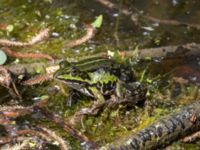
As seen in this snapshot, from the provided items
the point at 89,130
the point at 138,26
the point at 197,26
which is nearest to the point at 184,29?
the point at 197,26

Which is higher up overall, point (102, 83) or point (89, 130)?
point (102, 83)

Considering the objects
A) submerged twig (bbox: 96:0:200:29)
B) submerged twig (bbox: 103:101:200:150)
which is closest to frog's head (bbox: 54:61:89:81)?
submerged twig (bbox: 103:101:200:150)

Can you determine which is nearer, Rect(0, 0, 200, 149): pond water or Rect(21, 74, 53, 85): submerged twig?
Rect(0, 0, 200, 149): pond water

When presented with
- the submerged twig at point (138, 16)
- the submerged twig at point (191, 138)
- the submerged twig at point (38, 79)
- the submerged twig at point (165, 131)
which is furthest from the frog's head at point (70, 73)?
the submerged twig at point (138, 16)

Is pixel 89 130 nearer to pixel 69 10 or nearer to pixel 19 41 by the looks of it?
pixel 19 41

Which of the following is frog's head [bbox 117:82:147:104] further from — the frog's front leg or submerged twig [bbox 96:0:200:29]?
submerged twig [bbox 96:0:200:29]

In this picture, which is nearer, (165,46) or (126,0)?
(165,46)

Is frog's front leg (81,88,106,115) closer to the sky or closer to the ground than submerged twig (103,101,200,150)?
closer to the ground
